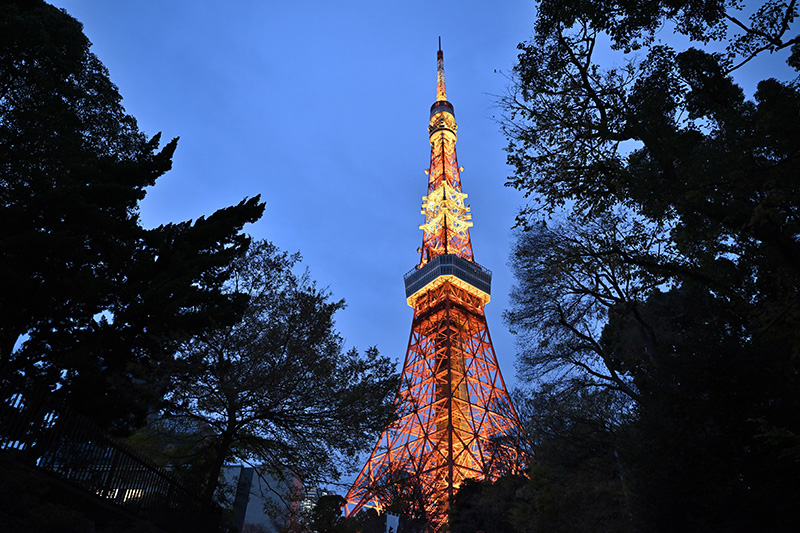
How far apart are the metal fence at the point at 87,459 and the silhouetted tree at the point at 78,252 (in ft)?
3.95

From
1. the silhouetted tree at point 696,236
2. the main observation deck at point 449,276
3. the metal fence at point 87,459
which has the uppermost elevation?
the main observation deck at point 449,276

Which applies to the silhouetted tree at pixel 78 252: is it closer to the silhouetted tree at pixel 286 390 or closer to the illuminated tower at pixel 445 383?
the silhouetted tree at pixel 286 390

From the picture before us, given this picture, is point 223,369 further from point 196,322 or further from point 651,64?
point 651,64

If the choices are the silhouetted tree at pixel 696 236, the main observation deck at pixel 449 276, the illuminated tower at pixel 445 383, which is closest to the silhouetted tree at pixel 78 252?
the silhouetted tree at pixel 696 236

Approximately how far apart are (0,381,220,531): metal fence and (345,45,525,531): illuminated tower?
13.9 m

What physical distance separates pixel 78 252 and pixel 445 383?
27.8 meters

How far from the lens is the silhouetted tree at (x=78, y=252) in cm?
871

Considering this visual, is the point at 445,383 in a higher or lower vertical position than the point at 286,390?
higher

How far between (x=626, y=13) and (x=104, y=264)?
11078mm

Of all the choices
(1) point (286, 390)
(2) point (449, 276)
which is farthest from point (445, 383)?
(1) point (286, 390)

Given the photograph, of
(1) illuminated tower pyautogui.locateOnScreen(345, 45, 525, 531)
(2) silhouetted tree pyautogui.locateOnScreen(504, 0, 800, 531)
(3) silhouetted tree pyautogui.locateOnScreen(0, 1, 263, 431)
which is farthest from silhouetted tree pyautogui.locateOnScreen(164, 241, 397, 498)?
(1) illuminated tower pyautogui.locateOnScreen(345, 45, 525, 531)

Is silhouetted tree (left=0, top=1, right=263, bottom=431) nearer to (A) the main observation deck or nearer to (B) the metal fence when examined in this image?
(B) the metal fence

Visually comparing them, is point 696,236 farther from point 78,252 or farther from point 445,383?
point 445,383

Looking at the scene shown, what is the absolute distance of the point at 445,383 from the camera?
34.1 metres
